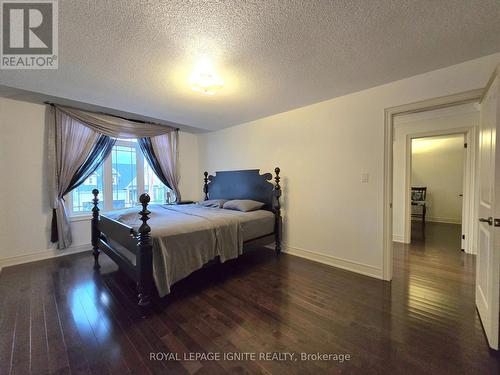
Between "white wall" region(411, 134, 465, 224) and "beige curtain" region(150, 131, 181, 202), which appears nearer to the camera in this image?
"beige curtain" region(150, 131, 181, 202)

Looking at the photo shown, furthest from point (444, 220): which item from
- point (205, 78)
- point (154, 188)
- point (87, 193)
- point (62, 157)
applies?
point (62, 157)

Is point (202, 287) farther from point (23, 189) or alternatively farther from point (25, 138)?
point (25, 138)

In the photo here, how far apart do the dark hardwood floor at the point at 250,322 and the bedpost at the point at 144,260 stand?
0.19 meters

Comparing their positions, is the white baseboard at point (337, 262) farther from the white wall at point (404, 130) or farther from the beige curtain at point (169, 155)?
the beige curtain at point (169, 155)

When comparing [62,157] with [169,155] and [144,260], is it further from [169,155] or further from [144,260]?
[144,260]

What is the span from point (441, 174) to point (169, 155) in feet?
24.4

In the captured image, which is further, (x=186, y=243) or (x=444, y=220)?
(x=444, y=220)

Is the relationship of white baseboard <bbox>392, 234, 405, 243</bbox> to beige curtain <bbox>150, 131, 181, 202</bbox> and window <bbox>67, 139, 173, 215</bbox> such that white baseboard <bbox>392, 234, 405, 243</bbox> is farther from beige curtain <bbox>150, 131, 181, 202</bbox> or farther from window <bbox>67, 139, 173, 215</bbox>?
window <bbox>67, 139, 173, 215</bbox>

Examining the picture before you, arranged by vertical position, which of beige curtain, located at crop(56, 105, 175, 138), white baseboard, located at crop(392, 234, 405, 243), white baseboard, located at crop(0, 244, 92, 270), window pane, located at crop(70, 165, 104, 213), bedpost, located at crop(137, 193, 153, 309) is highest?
beige curtain, located at crop(56, 105, 175, 138)

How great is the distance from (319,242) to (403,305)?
1295 millimetres

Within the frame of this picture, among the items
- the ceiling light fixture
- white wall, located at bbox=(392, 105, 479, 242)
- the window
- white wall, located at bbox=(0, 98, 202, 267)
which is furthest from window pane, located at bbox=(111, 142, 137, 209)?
white wall, located at bbox=(392, 105, 479, 242)

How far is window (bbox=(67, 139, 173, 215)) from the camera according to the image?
3.88 meters

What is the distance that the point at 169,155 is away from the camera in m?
4.79

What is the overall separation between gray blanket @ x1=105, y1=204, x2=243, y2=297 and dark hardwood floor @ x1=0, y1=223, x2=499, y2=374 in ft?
0.98
